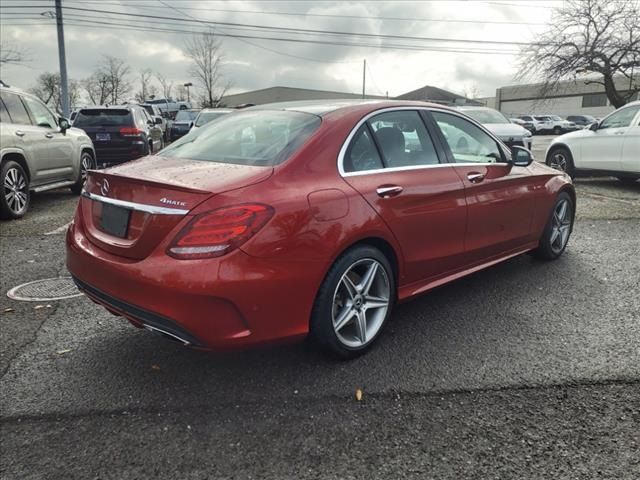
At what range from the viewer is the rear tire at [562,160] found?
1095 centimetres

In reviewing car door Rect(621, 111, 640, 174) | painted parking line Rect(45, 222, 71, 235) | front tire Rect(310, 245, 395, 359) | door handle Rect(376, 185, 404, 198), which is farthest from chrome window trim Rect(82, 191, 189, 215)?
car door Rect(621, 111, 640, 174)

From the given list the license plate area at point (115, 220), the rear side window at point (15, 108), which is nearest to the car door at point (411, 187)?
the license plate area at point (115, 220)

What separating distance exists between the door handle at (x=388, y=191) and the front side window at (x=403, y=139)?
17 centimetres

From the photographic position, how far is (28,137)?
7.89 m

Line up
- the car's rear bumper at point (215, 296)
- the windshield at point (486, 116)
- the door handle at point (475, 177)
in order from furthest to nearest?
the windshield at point (486, 116), the door handle at point (475, 177), the car's rear bumper at point (215, 296)

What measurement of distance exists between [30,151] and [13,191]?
0.74 meters

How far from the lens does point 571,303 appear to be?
417 centimetres

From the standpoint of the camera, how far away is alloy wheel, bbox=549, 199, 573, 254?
516cm

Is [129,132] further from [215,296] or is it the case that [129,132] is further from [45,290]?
[215,296]

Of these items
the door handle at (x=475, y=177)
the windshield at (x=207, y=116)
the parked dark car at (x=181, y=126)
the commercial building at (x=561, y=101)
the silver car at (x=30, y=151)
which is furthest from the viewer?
the commercial building at (x=561, y=101)

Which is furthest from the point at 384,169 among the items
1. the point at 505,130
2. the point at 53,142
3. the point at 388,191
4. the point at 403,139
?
the point at 505,130

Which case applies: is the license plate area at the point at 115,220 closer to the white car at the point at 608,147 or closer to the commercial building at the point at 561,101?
the white car at the point at 608,147

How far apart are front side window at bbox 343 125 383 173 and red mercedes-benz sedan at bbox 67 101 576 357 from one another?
Answer: 1 cm

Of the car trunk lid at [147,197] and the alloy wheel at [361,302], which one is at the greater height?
the car trunk lid at [147,197]
